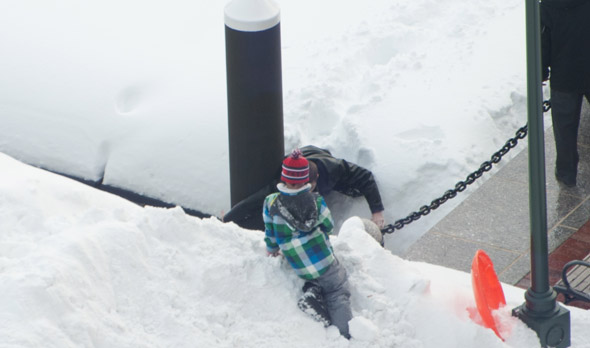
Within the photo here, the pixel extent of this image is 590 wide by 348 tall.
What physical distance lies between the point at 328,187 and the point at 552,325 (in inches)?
89.1

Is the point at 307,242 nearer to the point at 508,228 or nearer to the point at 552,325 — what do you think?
the point at 552,325

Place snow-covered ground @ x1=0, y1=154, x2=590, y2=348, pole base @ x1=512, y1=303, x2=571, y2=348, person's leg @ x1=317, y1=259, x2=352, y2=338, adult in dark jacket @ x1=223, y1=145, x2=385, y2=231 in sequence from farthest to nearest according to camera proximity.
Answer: adult in dark jacket @ x1=223, y1=145, x2=385, y2=231 → pole base @ x1=512, y1=303, x2=571, y2=348 → person's leg @ x1=317, y1=259, x2=352, y2=338 → snow-covered ground @ x1=0, y1=154, x2=590, y2=348

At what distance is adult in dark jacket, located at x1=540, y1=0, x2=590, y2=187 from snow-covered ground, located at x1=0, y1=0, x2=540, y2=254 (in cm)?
85

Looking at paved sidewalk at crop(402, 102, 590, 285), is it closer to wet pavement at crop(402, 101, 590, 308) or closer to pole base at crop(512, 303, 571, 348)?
wet pavement at crop(402, 101, 590, 308)

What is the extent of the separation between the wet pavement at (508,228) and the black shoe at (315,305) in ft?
4.61

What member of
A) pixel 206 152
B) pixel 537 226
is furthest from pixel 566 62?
pixel 206 152

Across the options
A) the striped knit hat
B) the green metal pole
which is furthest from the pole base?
the striped knit hat

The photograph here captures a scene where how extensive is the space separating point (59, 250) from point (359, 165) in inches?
134

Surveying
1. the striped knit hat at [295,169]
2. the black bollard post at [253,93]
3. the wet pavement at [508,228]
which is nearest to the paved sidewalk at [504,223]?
the wet pavement at [508,228]

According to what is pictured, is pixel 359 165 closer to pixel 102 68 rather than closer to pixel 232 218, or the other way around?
pixel 232 218

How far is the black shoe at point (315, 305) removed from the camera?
165 inches

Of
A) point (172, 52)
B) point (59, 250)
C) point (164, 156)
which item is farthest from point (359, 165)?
point (59, 250)

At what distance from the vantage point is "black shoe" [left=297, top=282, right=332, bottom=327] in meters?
4.20

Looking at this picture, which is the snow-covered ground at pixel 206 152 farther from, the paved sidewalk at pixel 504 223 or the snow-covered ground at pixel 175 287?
the paved sidewalk at pixel 504 223
